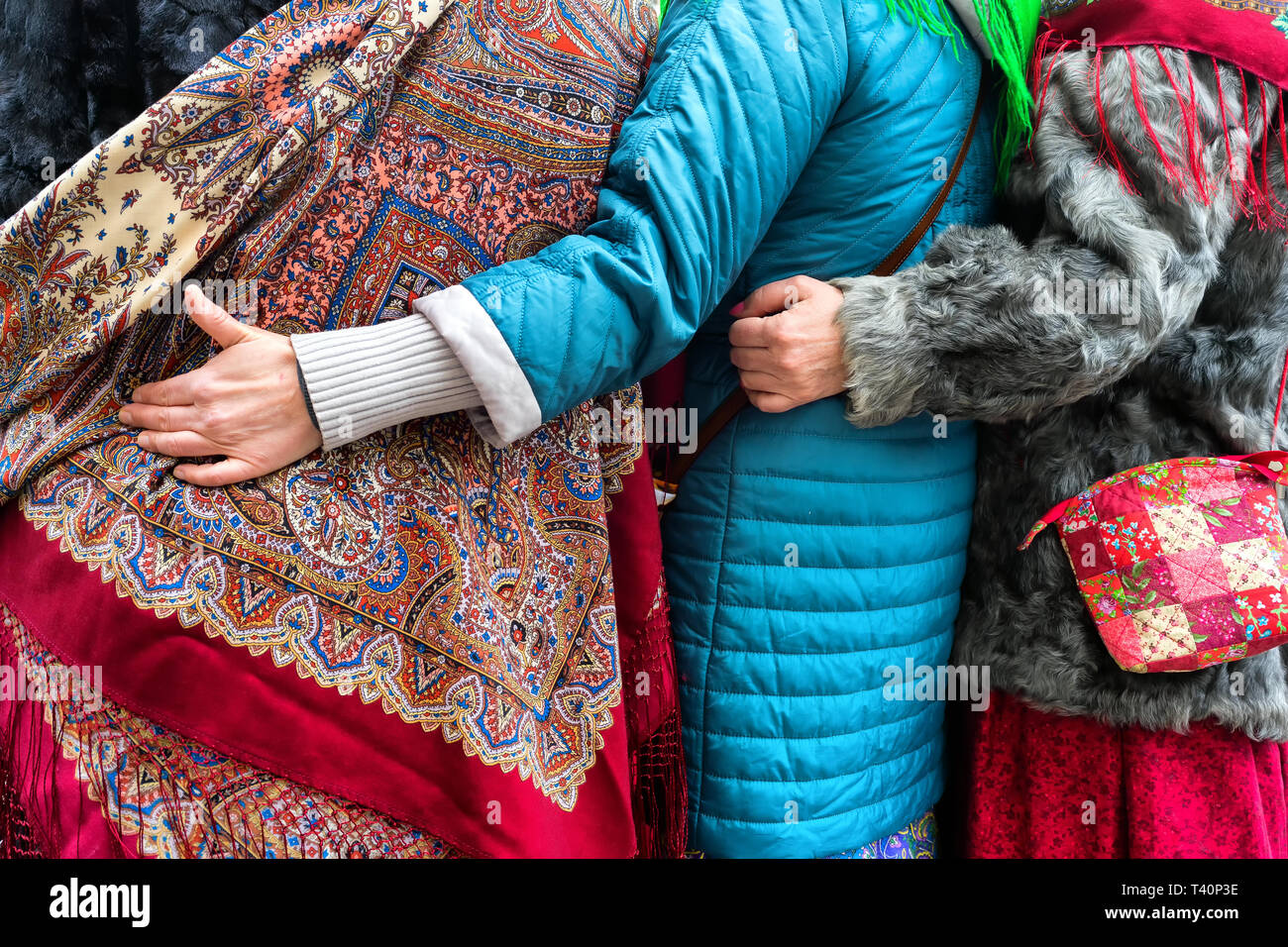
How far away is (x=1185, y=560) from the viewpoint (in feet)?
3.46

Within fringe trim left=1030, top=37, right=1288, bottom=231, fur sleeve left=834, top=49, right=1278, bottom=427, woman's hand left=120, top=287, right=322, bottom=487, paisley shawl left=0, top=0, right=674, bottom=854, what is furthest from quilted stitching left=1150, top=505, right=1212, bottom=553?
woman's hand left=120, top=287, right=322, bottom=487

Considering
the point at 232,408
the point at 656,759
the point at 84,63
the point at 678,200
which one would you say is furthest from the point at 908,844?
the point at 84,63

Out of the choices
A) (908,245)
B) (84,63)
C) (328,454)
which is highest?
(84,63)

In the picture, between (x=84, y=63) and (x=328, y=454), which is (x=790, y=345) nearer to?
(x=328, y=454)

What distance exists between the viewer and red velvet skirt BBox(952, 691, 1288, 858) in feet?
3.71

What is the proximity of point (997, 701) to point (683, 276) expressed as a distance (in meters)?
0.73

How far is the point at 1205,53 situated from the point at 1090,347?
1.12 ft

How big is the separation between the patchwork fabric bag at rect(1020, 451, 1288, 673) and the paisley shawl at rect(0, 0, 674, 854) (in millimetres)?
646

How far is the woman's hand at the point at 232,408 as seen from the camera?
84 cm

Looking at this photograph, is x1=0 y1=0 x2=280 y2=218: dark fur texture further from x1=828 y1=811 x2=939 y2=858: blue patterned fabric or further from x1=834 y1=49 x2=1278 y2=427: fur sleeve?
x1=828 y1=811 x2=939 y2=858: blue patterned fabric

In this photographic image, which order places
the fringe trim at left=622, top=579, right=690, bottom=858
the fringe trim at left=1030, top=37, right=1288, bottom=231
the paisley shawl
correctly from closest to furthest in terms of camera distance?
the paisley shawl → the fringe trim at left=1030, top=37, right=1288, bottom=231 → the fringe trim at left=622, top=579, right=690, bottom=858

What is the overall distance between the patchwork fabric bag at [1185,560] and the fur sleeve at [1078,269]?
165 mm

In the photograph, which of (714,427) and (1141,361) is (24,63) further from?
(1141,361)

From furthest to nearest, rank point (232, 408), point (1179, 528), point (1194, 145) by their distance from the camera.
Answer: point (1179, 528)
point (1194, 145)
point (232, 408)
